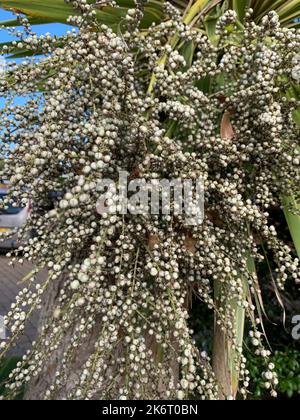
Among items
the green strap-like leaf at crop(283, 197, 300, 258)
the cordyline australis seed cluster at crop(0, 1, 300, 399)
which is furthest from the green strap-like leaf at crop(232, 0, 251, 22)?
the green strap-like leaf at crop(283, 197, 300, 258)

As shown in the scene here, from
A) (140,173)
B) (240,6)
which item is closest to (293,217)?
(140,173)

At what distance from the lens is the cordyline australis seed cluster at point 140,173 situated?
4.15 ft

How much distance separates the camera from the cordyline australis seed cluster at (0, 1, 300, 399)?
126 centimetres

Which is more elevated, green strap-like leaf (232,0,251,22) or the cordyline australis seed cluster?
green strap-like leaf (232,0,251,22)

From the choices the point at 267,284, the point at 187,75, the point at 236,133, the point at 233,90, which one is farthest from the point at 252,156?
the point at 267,284

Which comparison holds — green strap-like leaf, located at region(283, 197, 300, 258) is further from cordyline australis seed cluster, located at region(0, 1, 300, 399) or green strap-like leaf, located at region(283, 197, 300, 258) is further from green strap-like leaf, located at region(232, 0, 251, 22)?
green strap-like leaf, located at region(232, 0, 251, 22)

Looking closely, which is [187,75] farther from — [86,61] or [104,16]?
[104,16]

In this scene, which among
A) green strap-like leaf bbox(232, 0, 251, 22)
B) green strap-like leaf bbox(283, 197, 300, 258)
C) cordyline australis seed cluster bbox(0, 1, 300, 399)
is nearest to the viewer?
cordyline australis seed cluster bbox(0, 1, 300, 399)

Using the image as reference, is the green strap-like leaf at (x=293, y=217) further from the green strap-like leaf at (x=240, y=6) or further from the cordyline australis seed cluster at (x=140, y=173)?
the green strap-like leaf at (x=240, y=6)

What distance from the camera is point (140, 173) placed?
1.31m

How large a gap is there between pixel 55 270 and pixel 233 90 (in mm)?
964

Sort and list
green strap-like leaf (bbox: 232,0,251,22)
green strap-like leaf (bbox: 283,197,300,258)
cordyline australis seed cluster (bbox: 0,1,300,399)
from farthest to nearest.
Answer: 1. green strap-like leaf (bbox: 232,0,251,22)
2. green strap-like leaf (bbox: 283,197,300,258)
3. cordyline australis seed cluster (bbox: 0,1,300,399)

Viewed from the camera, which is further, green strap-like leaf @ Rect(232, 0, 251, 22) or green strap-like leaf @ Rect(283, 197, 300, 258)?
green strap-like leaf @ Rect(232, 0, 251, 22)

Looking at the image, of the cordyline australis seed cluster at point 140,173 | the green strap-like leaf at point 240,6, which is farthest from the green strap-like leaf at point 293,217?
the green strap-like leaf at point 240,6
